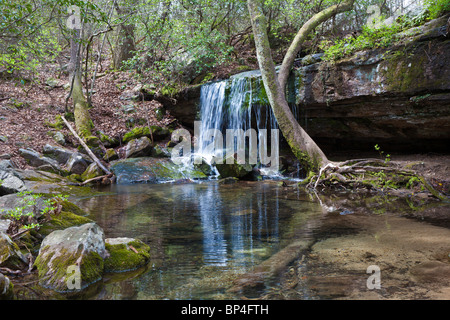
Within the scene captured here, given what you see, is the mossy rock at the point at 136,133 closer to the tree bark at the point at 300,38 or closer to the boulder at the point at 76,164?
the boulder at the point at 76,164

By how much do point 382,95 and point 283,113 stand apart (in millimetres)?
2739

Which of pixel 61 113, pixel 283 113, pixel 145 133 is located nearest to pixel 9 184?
pixel 283 113

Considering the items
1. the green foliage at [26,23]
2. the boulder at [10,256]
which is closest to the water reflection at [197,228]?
the boulder at [10,256]

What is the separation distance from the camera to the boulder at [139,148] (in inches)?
488

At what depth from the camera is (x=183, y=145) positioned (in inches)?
550

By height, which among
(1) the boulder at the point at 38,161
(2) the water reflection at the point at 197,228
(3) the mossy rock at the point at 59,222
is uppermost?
(1) the boulder at the point at 38,161

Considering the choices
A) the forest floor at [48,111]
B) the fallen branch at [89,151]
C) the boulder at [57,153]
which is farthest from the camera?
the forest floor at [48,111]

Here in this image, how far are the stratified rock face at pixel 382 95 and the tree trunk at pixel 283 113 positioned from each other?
0.97 meters

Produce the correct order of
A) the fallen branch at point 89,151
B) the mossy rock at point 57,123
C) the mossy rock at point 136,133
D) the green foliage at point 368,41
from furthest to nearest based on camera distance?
the mossy rock at point 136,133 → the mossy rock at point 57,123 → the fallen branch at point 89,151 → the green foliage at point 368,41

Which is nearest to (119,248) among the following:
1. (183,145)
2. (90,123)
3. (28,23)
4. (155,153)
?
(28,23)

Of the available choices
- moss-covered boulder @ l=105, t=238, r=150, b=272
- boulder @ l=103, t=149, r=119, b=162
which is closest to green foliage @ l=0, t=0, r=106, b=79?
moss-covered boulder @ l=105, t=238, r=150, b=272

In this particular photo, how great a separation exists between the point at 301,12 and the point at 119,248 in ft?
43.3

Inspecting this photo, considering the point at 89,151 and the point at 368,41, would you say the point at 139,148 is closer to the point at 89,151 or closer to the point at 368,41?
the point at 89,151
